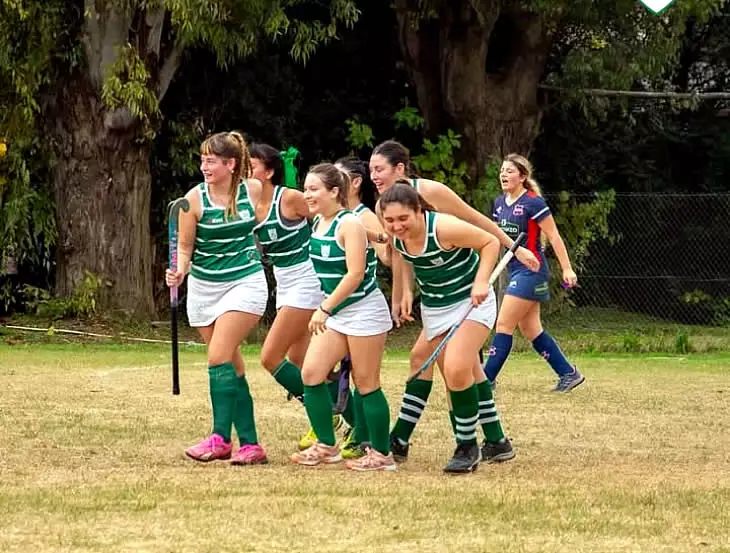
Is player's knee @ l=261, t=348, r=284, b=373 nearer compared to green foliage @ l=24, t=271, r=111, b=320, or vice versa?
player's knee @ l=261, t=348, r=284, b=373

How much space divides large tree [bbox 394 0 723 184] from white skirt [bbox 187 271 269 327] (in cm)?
1299

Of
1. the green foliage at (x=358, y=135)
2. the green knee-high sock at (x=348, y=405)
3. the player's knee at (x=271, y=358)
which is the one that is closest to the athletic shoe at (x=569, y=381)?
the green knee-high sock at (x=348, y=405)

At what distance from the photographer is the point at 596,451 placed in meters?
9.27

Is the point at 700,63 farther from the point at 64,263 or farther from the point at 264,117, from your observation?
the point at 64,263

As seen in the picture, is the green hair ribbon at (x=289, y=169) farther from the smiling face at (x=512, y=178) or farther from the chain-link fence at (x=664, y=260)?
the chain-link fence at (x=664, y=260)

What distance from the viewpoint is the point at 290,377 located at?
944 cm

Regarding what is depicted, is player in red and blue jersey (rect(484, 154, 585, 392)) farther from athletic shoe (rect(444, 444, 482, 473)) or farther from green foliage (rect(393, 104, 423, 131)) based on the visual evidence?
green foliage (rect(393, 104, 423, 131))

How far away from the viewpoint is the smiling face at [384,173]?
29.1 ft

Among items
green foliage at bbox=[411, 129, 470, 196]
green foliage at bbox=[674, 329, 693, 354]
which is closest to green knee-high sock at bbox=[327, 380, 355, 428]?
green foliage at bbox=[674, 329, 693, 354]

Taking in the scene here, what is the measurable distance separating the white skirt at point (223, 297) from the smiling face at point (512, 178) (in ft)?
11.4

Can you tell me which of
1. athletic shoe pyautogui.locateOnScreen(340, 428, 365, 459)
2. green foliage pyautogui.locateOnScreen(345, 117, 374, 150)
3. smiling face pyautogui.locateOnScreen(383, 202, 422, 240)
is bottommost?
athletic shoe pyautogui.locateOnScreen(340, 428, 365, 459)

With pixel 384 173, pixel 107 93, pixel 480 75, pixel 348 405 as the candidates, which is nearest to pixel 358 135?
pixel 480 75

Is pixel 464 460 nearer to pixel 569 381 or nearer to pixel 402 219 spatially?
pixel 402 219

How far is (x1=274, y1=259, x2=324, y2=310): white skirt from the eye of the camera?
9.32m
